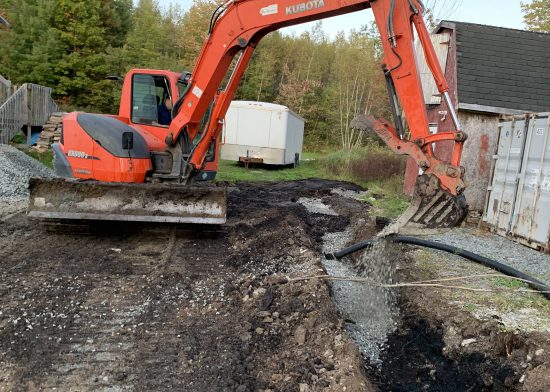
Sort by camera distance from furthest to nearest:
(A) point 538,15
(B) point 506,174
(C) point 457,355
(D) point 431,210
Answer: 1. (A) point 538,15
2. (B) point 506,174
3. (D) point 431,210
4. (C) point 457,355

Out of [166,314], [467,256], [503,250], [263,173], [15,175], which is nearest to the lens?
[166,314]

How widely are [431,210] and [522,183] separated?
4983mm

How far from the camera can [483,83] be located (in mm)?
11633

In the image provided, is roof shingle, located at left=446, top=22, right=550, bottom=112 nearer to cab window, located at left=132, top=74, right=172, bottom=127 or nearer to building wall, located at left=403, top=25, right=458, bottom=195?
building wall, located at left=403, top=25, right=458, bottom=195

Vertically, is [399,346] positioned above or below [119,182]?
below

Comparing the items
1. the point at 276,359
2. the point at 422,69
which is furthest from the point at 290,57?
the point at 276,359

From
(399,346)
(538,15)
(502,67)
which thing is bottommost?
(399,346)

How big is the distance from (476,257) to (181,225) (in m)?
4.41

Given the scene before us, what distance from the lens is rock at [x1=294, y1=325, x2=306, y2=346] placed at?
409 cm

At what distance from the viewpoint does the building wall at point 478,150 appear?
1129 centimetres

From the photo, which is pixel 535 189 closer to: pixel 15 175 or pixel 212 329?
pixel 212 329

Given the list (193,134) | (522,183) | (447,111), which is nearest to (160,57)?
(447,111)

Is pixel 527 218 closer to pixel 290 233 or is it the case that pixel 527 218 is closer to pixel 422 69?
pixel 290 233

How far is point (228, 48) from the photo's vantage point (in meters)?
6.76
